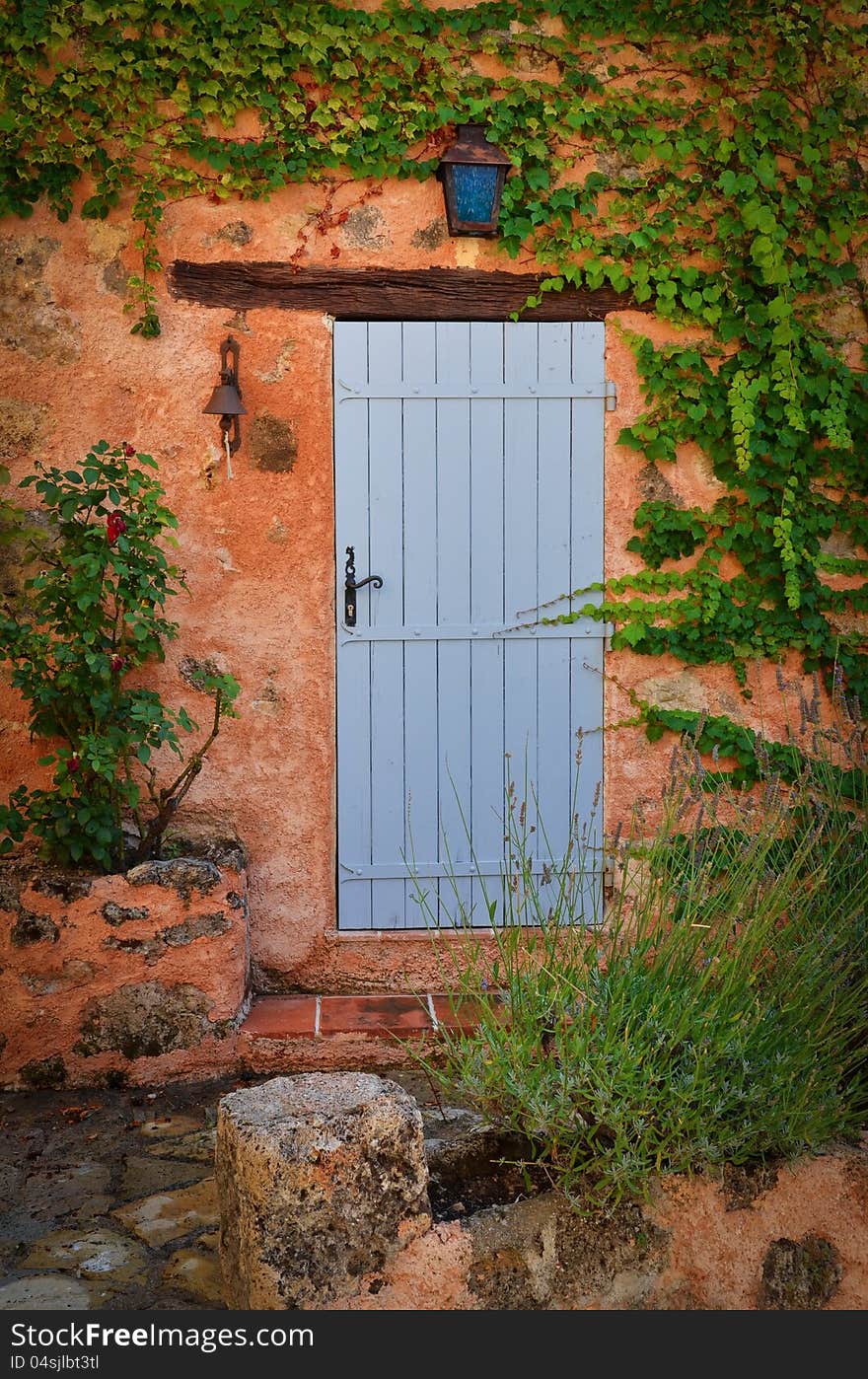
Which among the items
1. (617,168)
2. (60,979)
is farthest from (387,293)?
(60,979)

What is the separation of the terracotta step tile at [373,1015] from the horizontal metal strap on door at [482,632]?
1226 millimetres

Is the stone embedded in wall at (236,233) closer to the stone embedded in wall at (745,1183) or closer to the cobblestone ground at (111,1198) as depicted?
the cobblestone ground at (111,1198)

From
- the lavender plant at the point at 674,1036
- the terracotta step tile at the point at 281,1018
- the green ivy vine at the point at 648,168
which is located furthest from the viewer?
the green ivy vine at the point at 648,168

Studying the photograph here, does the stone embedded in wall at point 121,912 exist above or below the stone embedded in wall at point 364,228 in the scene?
below

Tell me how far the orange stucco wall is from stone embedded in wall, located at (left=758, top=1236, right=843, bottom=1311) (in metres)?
2.07

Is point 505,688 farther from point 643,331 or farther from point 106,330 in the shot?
point 106,330

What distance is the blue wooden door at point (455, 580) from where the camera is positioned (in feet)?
13.8

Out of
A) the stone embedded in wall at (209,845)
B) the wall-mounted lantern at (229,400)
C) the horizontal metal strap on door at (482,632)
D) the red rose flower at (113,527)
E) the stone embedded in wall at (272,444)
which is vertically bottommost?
the stone embedded in wall at (209,845)

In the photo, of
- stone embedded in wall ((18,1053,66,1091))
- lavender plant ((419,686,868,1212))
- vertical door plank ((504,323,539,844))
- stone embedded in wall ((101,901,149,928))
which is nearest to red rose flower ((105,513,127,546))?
stone embedded in wall ((101,901,149,928))

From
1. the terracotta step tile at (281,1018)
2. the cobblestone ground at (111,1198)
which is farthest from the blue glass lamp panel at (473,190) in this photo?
the cobblestone ground at (111,1198)

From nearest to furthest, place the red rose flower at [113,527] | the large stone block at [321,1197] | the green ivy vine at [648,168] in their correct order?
the large stone block at [321,1197], the red rose flower at [113,527], the green ivy vine at [648,168]

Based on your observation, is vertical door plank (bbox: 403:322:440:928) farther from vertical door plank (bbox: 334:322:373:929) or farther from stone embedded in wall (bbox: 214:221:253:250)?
stone embedded in wall (bbox: 214:221:253:250)

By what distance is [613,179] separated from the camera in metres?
4.25

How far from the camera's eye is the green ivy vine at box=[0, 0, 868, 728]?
13.1ft
